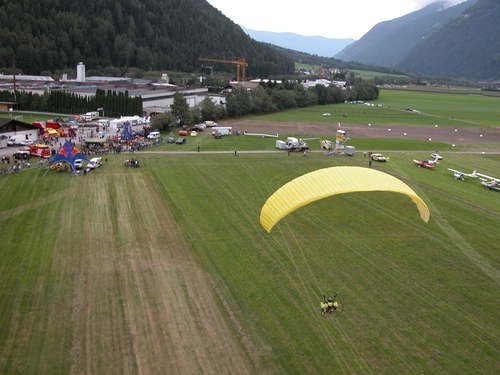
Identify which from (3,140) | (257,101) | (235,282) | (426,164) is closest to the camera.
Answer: (235,282)

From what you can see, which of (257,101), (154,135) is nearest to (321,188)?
(154,135)

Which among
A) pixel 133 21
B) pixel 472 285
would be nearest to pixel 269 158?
pixel 472 285

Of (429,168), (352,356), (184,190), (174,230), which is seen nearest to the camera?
(352,356)

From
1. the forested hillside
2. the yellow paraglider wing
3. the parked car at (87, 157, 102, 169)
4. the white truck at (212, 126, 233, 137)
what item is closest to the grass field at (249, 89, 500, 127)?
the white truck at (212, 126, 233, 137)

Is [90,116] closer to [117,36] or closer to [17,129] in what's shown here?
[17,129]

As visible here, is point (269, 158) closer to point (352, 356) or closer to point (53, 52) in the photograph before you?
point (352, 356)

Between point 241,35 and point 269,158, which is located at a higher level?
point 241,35
